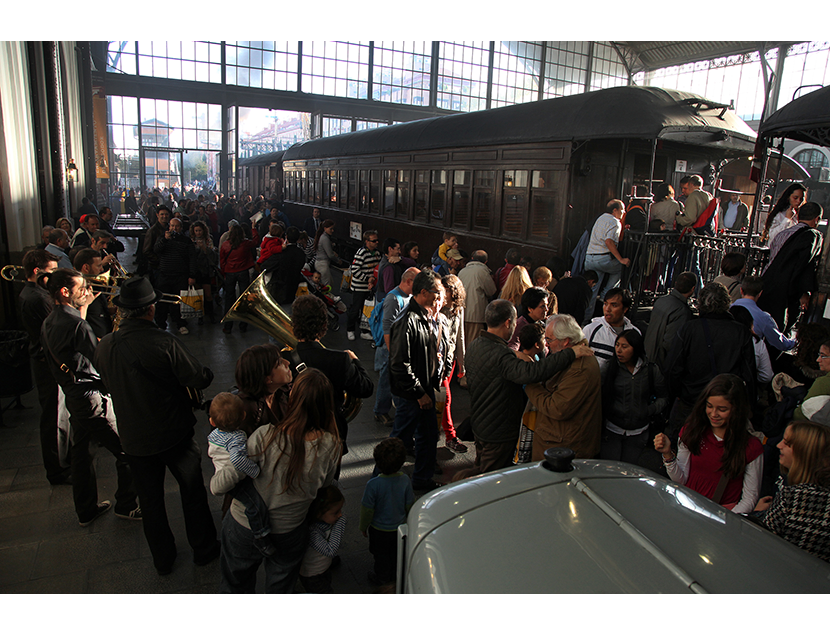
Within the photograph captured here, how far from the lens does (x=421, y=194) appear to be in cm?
1233

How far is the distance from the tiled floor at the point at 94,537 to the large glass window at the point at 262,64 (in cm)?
3214

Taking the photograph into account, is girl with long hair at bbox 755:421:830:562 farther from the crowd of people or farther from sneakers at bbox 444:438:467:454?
sneakers at bbox 444:438:467:454

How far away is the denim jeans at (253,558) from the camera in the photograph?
2.68 m

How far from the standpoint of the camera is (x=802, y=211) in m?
6.16

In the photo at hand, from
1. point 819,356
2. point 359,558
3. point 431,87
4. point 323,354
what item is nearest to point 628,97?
point 819,356

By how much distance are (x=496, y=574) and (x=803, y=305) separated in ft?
22.0

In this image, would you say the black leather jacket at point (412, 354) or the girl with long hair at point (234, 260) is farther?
the girl with long hair at point (234, 260)

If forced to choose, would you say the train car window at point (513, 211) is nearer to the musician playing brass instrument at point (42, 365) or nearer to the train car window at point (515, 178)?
the train car window at point (515, 178)

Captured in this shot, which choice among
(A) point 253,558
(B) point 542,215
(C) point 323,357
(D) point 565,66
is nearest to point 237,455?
(A) point 253,558

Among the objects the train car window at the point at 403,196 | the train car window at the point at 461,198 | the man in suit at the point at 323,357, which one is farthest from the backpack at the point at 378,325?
the train car window at the point at 403,196

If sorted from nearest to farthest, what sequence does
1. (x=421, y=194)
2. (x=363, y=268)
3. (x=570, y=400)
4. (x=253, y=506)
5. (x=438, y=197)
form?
(x=253, y=506)
(x=570, y=400)
(x=363, y=268)
(x=438, y=197)
(x=421, y=194)

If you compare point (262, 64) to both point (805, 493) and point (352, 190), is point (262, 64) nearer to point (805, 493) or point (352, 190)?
point (352, 190)

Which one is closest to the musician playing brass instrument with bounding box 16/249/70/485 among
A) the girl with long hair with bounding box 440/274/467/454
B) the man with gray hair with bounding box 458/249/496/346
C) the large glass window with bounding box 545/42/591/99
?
the girl with long hair with bounding box 440/274/467/454

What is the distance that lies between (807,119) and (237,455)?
7.25m
